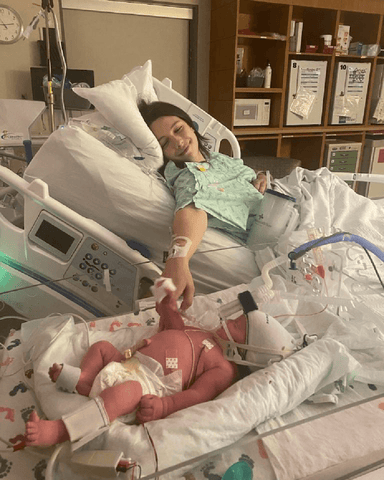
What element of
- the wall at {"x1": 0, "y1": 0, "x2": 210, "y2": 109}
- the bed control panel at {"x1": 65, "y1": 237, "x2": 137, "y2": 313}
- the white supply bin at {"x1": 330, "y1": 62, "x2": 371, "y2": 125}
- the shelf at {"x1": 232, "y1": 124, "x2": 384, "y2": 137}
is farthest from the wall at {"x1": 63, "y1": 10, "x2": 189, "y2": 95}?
the bed control panel at {"x1": 65, "y1": 237, "x2": 137, "y2": 313}

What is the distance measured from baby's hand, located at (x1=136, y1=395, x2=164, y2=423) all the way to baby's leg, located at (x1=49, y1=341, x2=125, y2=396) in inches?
4.3

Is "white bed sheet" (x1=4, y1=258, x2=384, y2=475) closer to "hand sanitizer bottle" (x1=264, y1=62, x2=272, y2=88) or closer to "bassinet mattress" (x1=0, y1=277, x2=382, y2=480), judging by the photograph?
"bassinet mattress" (x1=0, y1=277, x2=382, y2=480)

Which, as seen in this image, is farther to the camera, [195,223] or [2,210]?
[2,210]

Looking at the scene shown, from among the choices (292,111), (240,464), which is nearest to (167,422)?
(240,464)

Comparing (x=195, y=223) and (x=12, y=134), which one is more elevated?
(x=12, y=134)

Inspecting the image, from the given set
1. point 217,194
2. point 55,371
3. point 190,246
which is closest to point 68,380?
point 55,371

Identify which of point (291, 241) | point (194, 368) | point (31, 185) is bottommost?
point (194, 368)

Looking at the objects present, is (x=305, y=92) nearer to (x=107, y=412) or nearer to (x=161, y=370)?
(x=161, y=370)

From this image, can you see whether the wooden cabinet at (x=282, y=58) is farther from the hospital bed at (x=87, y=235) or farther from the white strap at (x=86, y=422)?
the white strap at (x=86, y=422)

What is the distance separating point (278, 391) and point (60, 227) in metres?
0.78

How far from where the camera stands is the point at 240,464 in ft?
1.96

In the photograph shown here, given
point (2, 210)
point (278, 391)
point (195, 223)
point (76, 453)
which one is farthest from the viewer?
point (2, 210)

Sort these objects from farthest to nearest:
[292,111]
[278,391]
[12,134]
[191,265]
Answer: [292,111]
[12,134]
[191,265]
[278,391]

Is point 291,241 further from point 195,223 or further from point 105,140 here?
point 105,140
